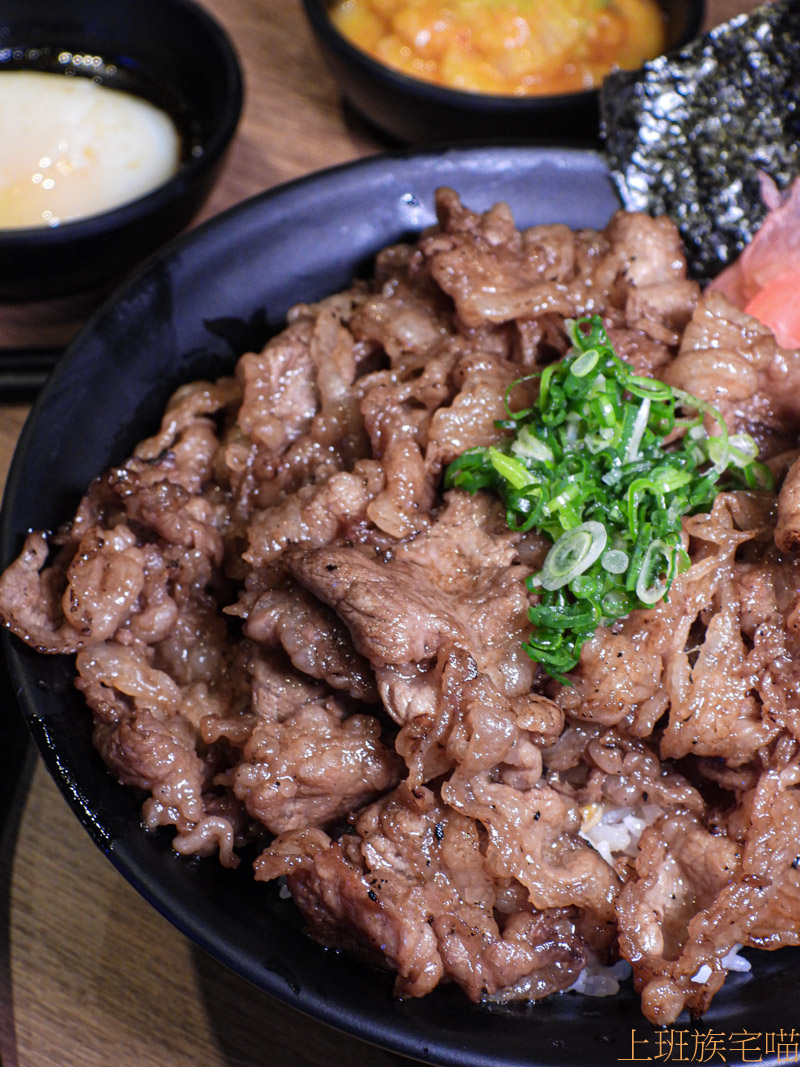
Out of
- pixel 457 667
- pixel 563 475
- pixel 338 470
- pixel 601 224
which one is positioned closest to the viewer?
pixel 457 667

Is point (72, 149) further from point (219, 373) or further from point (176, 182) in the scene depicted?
point (219, 373)

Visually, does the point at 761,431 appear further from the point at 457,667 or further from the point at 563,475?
the point at 457,667

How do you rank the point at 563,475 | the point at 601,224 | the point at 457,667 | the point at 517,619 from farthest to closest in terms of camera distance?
the point at 601,224
the point at 563,475
the point at 517,619
the point at 457,667

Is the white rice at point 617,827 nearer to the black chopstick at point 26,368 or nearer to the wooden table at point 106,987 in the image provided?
the wooden table at point 106,987

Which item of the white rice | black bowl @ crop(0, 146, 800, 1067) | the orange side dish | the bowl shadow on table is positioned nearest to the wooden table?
the bowl shadow on table

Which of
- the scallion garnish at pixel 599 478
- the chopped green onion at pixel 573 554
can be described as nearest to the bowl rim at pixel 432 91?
the scallion garnish at pixel 599 478

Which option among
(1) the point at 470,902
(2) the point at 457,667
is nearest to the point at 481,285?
(2) the point at 457,667


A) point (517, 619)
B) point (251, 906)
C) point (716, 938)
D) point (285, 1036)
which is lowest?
point (285, 1036)
